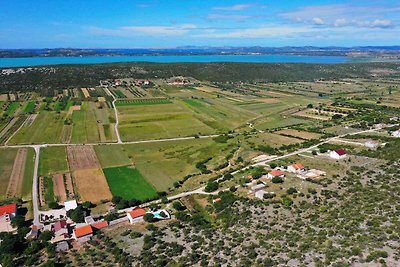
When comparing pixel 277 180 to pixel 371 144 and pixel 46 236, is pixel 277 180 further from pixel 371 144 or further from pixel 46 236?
pixel 46 236

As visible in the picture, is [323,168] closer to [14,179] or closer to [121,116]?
[14,179]

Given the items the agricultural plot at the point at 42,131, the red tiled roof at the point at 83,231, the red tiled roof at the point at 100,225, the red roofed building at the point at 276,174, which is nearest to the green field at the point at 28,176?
the agricultural plot at the point at 42,131

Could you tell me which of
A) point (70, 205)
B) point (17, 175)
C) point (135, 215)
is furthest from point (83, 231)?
point (17, 175)

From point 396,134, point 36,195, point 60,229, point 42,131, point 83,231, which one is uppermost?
point 396,134

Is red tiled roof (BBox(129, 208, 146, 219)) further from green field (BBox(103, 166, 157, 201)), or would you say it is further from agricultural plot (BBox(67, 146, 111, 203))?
agricultural plot (BBox(67, 146, 111, 203))

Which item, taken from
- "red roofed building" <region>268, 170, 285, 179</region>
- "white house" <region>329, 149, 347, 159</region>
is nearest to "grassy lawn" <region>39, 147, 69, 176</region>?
"red roofed building" <region>268, 170, 285, 179</region>

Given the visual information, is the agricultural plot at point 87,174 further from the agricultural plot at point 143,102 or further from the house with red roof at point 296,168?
the agricultural plot at point 143,102
